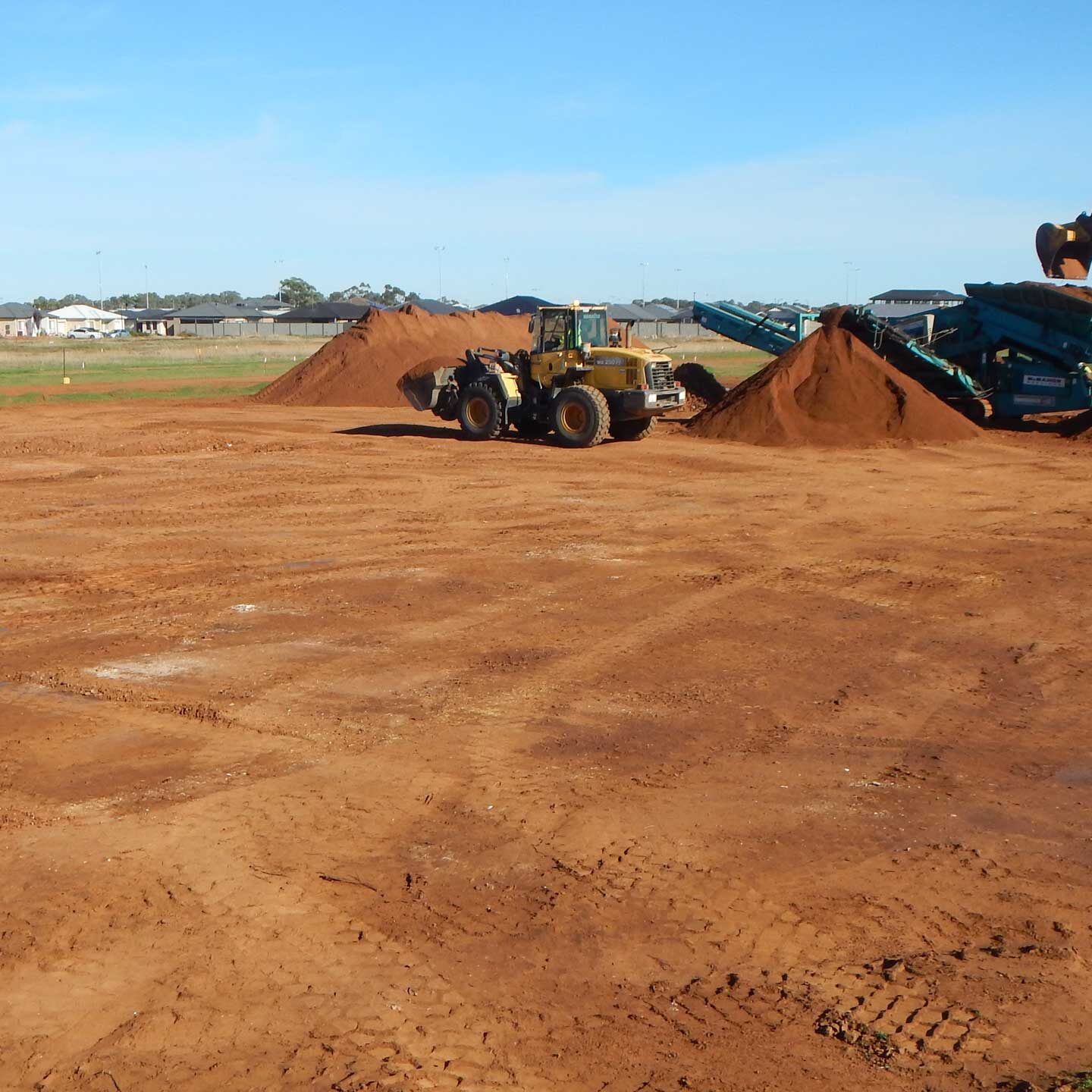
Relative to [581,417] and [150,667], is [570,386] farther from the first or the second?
[150,667]

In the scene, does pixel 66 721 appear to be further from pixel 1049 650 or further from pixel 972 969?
pixel 1049 650

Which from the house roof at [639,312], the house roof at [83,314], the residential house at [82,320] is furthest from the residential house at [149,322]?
the house roof at [639,312]

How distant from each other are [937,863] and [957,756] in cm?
169

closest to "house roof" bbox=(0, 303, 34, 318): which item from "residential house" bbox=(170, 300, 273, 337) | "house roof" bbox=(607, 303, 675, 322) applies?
"residential house" bbox=(170, 300, 273, 337)

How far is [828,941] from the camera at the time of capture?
5.49 meters

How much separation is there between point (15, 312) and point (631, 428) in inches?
4739

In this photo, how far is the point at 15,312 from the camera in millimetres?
129500

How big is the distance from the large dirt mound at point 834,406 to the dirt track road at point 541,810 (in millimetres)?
9733

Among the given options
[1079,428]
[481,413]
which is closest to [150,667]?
[481,413]

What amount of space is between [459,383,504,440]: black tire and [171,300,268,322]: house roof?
108m

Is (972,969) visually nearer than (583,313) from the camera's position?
Yes

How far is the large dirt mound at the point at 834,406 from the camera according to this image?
24.8m

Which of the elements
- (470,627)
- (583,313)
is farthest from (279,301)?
(470,627)

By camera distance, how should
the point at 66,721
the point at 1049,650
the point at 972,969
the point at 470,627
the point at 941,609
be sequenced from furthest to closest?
the point at 941,609 < the point at 470,627 < the point at 1049,650 < the point at 66,721 < the point at 972,969
